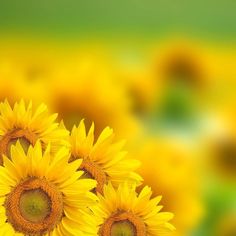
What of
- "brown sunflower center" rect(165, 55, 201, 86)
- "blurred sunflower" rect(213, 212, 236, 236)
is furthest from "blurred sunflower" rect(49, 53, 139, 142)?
Answer: "blurred sunflower" rect(213, 212, 236, 236)

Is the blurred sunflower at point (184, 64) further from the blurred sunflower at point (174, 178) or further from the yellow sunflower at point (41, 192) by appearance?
the yellow sunflower at point (41, 192)

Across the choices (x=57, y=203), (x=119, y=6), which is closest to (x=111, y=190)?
(x=57, y=203)

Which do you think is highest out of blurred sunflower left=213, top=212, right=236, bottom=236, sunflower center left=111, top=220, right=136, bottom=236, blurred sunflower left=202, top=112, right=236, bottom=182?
blurred sunflower left=202, top=112, right=236, bottom=182

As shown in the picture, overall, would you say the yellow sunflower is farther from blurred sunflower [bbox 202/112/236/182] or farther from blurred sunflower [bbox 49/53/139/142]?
blurred sunflower [bbox 202/112/236/182]

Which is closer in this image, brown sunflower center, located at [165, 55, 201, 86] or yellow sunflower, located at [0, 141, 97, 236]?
yellow sunflower, located at [0, 141, 97, 236]

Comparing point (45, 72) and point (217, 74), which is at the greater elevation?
point (217, 74)

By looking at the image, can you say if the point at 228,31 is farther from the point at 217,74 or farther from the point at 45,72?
the point at 45,72

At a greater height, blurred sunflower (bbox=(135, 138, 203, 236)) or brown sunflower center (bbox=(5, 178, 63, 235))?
blurred sunflower (bbox=(135, 138, 203, 236))
